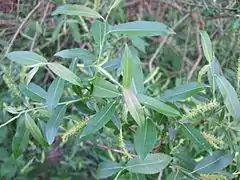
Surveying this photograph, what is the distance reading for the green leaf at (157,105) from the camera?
0.72 m

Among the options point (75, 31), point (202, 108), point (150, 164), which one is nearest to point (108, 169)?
point (150, 164)

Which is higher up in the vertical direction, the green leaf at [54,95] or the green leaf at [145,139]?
the green leaf at [54,95]

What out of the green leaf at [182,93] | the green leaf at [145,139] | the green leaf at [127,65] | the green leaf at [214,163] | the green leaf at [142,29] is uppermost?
the green leaf at [142,29]

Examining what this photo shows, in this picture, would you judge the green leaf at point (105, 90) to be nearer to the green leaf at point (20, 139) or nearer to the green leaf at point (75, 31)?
the green leaf at point (20, 139)

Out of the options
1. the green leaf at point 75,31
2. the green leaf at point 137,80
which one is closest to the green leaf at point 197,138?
the green leaf at point 137,80

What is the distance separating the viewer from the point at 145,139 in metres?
0.76

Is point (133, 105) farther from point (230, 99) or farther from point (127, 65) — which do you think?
point (230, 99)

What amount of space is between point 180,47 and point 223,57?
26cm

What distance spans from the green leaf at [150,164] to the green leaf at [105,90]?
0.47 ft

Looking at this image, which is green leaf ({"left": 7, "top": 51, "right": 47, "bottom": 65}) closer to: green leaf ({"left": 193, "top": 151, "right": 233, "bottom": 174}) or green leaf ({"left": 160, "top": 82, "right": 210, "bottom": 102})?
green leaf ({"left": 160, "top": 82, "right": 210, "bottom": 102})

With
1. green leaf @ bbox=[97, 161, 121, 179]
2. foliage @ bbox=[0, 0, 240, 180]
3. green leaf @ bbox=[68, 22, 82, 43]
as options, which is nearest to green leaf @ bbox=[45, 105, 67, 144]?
foliage @ bbox=[0, 0, 240, 180]

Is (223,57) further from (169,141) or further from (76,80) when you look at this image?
(76,80)

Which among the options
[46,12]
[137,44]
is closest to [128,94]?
[137,44]

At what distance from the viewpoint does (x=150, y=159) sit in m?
0.83
